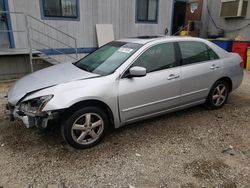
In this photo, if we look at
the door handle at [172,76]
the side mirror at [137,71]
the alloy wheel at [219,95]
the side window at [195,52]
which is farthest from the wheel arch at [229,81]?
the side mirror at [137,71]

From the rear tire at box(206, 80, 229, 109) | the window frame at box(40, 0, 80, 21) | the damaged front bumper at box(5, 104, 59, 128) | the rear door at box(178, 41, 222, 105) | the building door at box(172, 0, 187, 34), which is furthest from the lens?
the building door at box(172, 0, 187, 34)

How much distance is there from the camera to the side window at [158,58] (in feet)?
11.4

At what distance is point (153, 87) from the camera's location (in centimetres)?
344

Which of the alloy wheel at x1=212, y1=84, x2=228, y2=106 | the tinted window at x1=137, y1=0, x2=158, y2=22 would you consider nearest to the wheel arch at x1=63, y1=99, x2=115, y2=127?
the alloy wheel at x1=212, y1=84, x2=228, y2=106

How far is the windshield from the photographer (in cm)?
337

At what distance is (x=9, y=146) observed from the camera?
3215 millimetres

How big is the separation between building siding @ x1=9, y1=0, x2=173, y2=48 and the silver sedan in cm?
397

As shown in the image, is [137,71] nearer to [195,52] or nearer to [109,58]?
[109,58]

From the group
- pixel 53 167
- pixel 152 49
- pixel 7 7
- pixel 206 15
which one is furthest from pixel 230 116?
pixel 206 15

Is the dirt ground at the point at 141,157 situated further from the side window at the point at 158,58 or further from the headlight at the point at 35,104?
the side window at the point at 158,58

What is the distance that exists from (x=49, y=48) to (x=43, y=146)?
5.01 metres

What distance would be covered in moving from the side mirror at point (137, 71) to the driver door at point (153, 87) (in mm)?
104

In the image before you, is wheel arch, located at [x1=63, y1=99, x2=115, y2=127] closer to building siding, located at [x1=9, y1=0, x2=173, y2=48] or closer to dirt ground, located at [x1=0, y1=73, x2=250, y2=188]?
dirt ground, located at [x1=0, y1=73, x2=250, y2=188]

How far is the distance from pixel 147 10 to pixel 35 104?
781 cm
